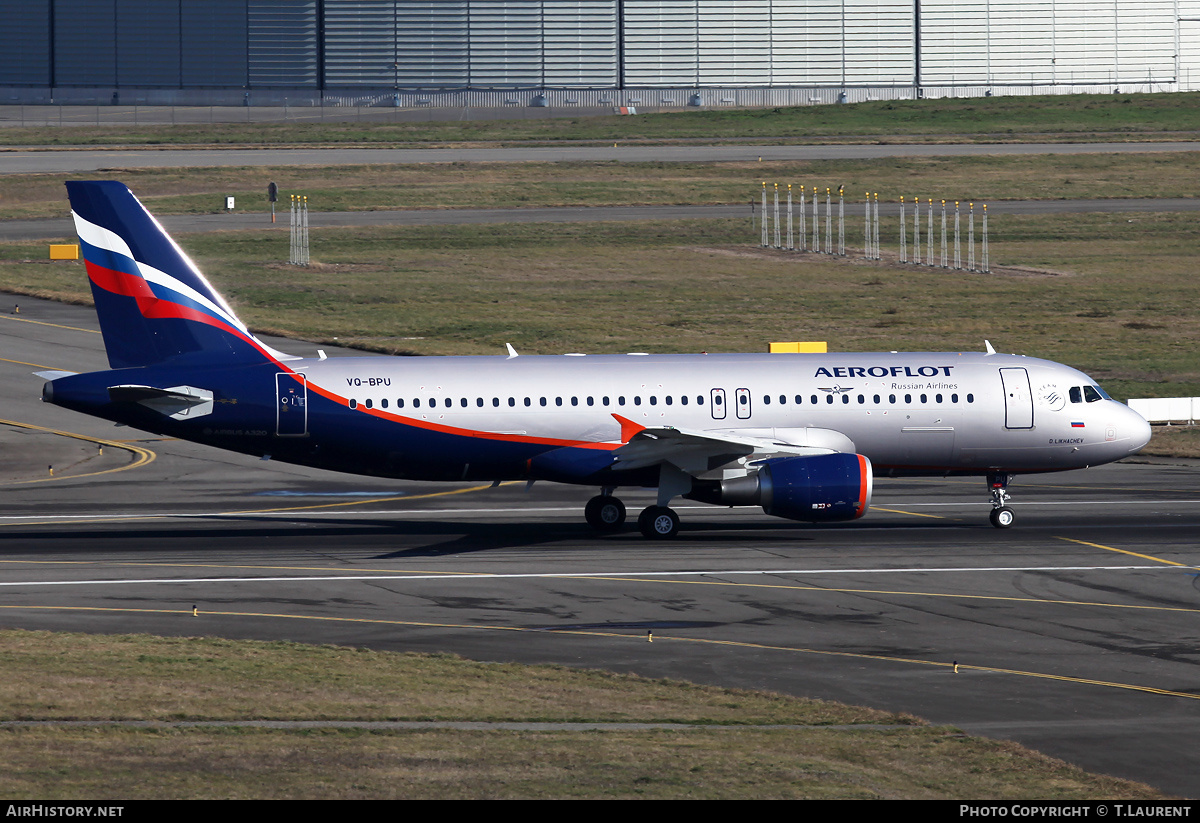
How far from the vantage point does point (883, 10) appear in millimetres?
166875

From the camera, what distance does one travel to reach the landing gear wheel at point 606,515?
39531mm

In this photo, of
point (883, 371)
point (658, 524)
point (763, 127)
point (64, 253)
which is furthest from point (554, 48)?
point (658, 524)

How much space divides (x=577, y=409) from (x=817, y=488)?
6501 mm

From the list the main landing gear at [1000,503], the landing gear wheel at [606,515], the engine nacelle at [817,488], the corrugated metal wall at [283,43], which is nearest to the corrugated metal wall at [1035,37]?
the corrugated metal wall at [283,43]

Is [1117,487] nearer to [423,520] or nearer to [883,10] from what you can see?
[423,520]

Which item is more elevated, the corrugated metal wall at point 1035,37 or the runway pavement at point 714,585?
the corrugated metal wall at point 1035,37

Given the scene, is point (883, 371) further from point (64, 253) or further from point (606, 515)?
point (64, 253)

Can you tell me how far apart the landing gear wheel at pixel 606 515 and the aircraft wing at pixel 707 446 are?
77.3 inches

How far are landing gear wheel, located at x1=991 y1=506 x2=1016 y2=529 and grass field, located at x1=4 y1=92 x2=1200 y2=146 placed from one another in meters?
105

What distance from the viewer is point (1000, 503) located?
129ft

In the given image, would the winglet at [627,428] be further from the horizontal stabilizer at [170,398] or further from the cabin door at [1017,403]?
the horizontal stabilizer at [170,398]

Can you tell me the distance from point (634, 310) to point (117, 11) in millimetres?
108866
